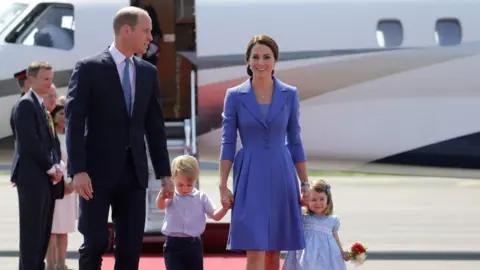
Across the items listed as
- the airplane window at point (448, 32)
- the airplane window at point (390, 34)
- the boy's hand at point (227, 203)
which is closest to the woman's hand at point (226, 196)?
the boy's hand at point (227, 203)

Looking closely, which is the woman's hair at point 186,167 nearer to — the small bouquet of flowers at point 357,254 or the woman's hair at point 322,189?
the woman's hair at point 322,189

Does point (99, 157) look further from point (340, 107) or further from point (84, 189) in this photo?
point (340, 107)

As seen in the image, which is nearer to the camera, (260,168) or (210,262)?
(260,168)

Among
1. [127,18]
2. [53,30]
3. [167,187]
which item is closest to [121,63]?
[127,18]

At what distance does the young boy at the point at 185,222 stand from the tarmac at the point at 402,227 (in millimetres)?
3515

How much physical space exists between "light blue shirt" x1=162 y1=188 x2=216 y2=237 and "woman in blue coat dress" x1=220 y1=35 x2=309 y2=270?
1.01 meters

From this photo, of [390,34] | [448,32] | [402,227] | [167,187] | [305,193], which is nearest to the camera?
[167,187]

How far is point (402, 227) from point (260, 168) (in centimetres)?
1255

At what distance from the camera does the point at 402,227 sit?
63.7 ft

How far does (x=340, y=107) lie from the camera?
→ 12508 mm

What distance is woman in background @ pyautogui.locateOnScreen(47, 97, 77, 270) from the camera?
34.8 ft

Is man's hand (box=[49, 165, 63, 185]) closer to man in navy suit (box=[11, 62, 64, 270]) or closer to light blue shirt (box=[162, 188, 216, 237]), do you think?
man in navy suit (box=[11, 62, 64, 270])

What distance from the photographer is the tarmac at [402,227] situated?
1277 cm

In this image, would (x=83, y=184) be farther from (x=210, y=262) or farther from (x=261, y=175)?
(x=210, y=262)
